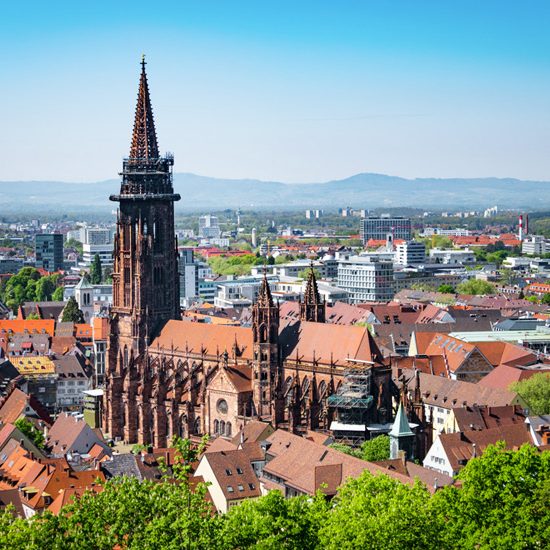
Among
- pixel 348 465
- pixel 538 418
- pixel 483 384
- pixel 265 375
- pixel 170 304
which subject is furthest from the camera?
pixel 170 304

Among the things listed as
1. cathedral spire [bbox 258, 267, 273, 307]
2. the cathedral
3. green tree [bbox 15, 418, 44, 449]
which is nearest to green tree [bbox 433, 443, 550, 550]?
the cathedral

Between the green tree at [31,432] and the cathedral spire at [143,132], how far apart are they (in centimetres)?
4047

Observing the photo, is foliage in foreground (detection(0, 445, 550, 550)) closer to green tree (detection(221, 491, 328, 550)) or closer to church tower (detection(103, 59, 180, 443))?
green tree (detection(221, 491, 328, 550))

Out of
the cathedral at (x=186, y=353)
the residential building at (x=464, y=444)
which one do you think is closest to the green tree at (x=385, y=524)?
the residential building at (x=464, y=444)

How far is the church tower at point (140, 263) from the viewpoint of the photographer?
429ft

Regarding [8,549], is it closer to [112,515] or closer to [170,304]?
[112,515]

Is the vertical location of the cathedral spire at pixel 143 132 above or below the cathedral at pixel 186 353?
above

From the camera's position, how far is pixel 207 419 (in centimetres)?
11788

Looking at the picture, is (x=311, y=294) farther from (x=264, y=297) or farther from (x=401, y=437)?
(x=401, y=437)

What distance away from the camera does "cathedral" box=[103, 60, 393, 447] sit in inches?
4370

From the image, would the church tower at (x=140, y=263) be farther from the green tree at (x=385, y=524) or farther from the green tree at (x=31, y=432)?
the green tree at (x=385, y=524)

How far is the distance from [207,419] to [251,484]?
2907 centimetres

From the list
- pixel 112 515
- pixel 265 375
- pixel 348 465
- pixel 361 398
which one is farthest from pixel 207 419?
pixel 112 515

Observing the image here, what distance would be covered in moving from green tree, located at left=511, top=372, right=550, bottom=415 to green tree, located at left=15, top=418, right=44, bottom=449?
148 ft
